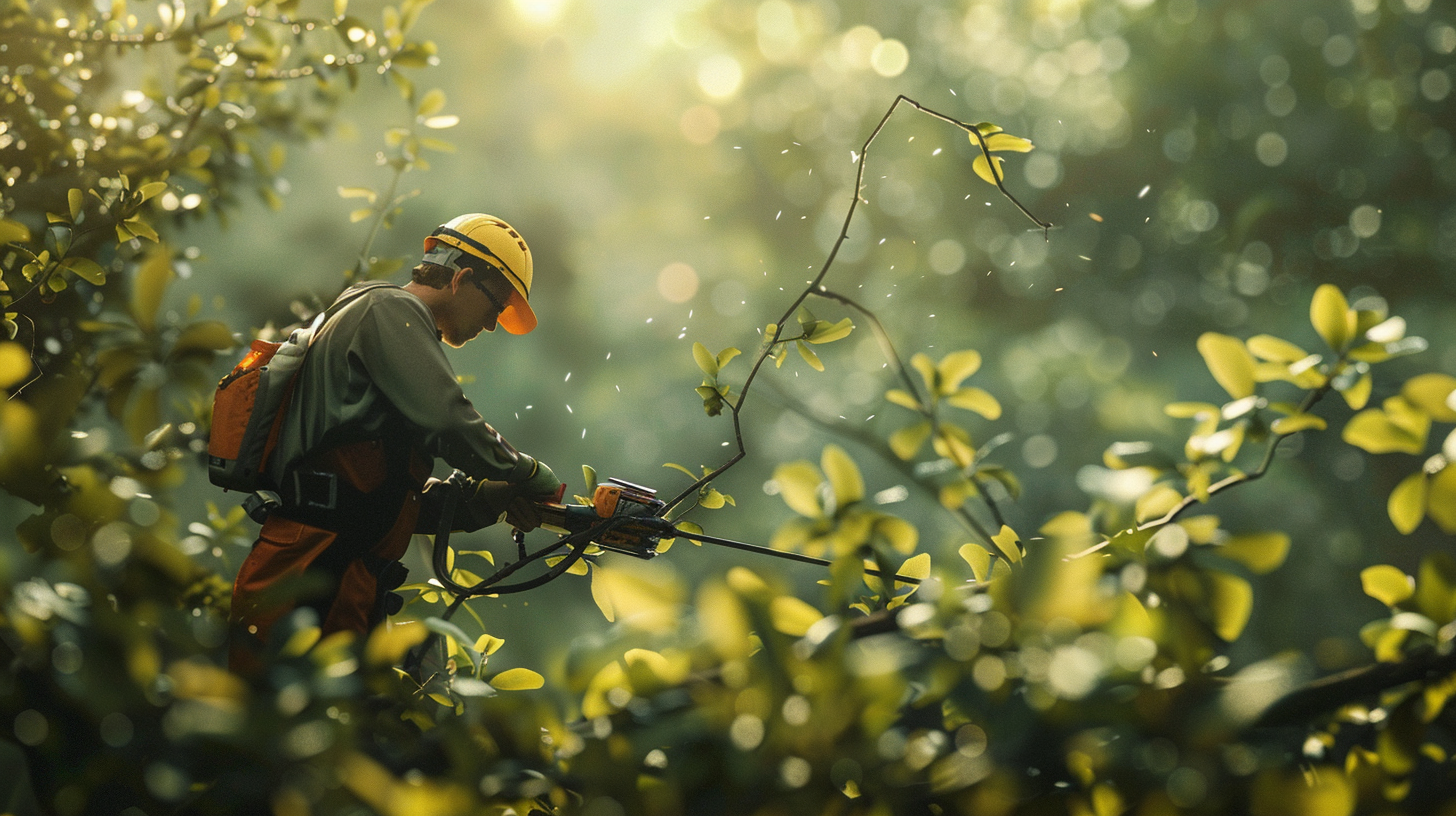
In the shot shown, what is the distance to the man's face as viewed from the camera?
90.4 inches

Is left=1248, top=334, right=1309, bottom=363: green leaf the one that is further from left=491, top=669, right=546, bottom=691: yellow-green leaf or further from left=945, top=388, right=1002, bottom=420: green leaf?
left=491, top=669, right=546, bottom=691: yellow-green leaf

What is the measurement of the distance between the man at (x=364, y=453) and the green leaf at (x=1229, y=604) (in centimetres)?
162

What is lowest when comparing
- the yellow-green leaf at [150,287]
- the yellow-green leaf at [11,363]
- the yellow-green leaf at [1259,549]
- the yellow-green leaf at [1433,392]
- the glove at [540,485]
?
the glove at [540,485]

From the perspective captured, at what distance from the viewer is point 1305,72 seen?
40.2ft

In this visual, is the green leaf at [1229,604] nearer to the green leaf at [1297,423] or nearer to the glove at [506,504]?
the green leaf at [1297,423]

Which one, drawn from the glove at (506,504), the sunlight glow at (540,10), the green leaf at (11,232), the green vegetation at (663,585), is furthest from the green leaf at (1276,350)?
the sunlight glow at (540,10)

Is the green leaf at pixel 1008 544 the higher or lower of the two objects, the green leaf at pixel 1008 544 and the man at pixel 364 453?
the higher

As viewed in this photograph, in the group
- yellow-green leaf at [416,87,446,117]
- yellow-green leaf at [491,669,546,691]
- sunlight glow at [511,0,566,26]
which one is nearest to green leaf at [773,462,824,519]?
yellow-green leaf at [491,669,546,691]

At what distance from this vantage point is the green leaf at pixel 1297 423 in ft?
2.92

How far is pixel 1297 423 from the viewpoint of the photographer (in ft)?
2.94

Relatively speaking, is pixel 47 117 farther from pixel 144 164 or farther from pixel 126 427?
pixel 126 427

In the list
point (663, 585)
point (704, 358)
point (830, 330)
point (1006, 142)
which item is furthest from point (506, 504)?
point (663, 585)

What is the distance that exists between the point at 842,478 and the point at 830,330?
919 mm

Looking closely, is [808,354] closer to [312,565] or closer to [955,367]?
[955,367]
